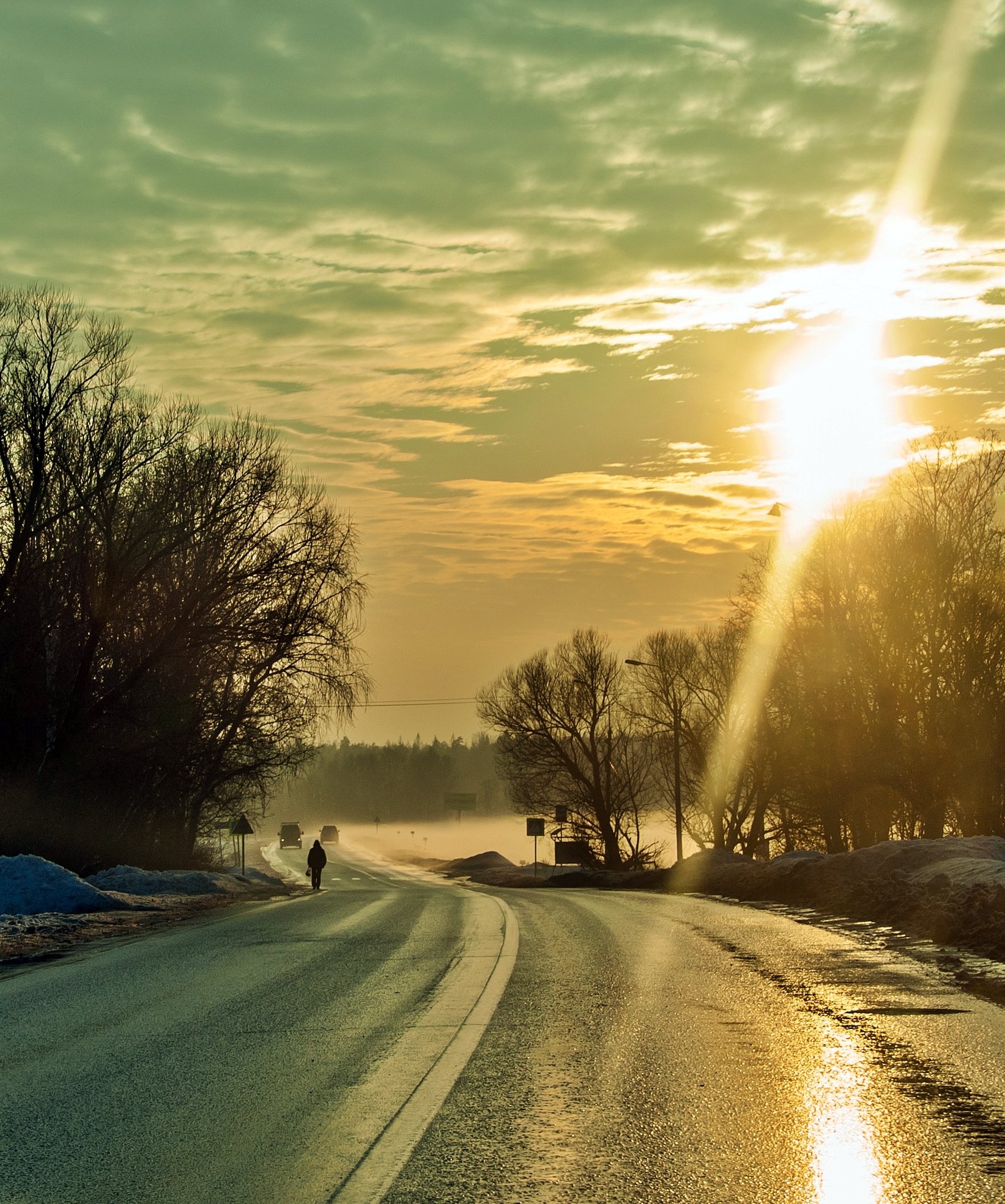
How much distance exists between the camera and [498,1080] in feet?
23.3

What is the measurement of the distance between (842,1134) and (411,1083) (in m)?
2.36

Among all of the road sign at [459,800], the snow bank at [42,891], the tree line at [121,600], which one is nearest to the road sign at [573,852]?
the tree line at [121,600]

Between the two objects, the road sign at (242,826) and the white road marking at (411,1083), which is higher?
the road sign at (242,826)

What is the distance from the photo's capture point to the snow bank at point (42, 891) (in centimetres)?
1870

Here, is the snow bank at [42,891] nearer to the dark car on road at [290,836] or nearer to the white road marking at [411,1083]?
the white road marking at [411,1083]

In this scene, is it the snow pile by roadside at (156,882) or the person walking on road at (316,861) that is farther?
the person walking on road at (316,861)

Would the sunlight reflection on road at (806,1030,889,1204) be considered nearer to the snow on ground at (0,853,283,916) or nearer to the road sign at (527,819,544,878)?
the snow on ground at (0,853,283,916)

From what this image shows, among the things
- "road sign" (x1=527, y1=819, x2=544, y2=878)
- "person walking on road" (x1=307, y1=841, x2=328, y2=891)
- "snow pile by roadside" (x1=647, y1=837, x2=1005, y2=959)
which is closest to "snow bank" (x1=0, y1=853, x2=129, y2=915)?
"snow pile by roadside" (x1=647, y1=837, x2=1005, y2=959)

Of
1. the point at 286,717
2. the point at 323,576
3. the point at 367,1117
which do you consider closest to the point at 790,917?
the point at 367,1117

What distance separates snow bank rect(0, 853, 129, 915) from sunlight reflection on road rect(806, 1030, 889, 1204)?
13960 mm

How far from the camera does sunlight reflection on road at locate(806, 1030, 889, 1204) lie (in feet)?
16.7

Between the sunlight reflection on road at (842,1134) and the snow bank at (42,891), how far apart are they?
14.0 m

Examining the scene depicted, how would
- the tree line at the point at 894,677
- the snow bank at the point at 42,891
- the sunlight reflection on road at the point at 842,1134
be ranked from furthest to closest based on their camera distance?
1. the tree line at the point at 894,677
2. the snow bank at the point at 42,891
3. the sunlight reflection on road at the point at 842,1134

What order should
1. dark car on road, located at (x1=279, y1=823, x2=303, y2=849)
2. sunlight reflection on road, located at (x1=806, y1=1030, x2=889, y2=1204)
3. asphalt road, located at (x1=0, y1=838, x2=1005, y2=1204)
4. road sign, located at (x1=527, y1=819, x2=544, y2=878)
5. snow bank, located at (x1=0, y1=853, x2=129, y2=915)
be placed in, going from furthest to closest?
dark car on road, located at (x1=279, y1=823, x2=303, y2=849) < road sign, located at (x1=527, y1=819, x2=544, y2=878) < snow bank, located at (x1=0, y1=853, x2=129, y2=915) < asphalt road, located at (x1=0, y1=838, x2=1005, y2=1204) < sunlight reflection on road, located at (x1=806, y1=1030, x2=889, y2=1204)
